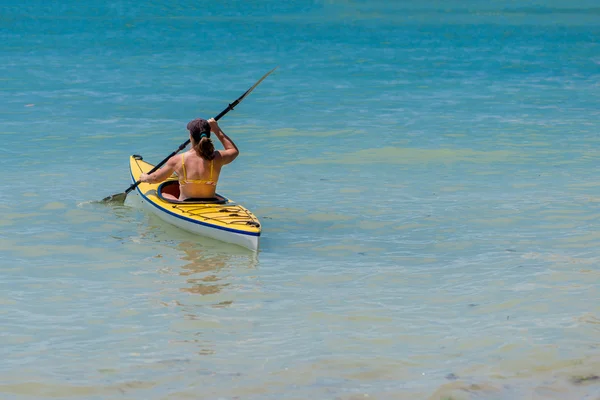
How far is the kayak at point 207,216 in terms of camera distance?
905 cm

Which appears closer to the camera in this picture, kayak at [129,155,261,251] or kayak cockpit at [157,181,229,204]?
kayak at [129,155,261,251]

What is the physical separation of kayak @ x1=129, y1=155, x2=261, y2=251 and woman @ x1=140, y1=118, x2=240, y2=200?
5.3 inches

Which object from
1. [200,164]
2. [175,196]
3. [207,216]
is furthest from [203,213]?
[175,196]

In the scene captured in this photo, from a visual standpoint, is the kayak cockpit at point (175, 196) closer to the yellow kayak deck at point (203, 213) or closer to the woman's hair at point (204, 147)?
the yellow kayak deck at point (203, 213)

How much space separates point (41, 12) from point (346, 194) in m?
55.9

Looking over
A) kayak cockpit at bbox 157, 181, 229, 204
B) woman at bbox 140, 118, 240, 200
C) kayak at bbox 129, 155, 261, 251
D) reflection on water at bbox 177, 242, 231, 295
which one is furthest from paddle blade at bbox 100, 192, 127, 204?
reflection on water at bbox 177, 242, 231, 295

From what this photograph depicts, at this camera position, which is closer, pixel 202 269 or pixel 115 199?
pixel 202 269

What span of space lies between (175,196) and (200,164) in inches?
45.8

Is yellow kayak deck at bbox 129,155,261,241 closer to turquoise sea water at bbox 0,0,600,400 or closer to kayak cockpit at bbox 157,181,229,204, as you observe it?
kayak cockpit at bbox 157,181,229,204

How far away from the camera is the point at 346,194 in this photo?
12438 millimetres

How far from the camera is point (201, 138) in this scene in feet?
31.0

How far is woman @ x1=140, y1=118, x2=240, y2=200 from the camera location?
9.52m

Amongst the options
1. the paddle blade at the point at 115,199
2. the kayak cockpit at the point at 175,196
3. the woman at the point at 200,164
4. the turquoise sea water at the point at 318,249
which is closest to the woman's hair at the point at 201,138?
the woman at the point at 200,164

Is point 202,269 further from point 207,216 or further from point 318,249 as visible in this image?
point 318,249
